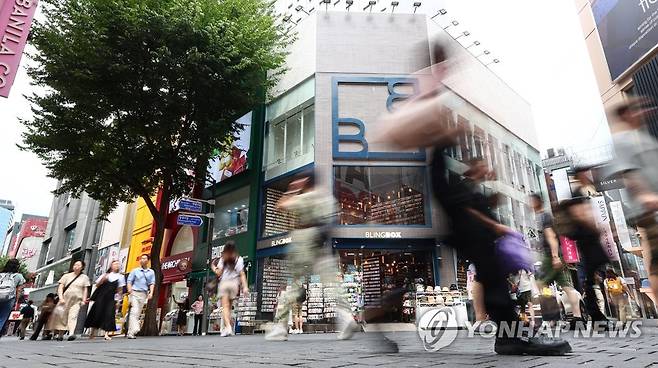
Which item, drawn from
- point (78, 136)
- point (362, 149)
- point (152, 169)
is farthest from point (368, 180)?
point (78, 136)

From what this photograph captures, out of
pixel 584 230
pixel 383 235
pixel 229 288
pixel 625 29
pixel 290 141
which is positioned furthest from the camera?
pixel 290 141

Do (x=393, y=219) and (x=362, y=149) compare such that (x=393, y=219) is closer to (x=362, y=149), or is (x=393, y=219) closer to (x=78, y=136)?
(x=362, y=149)

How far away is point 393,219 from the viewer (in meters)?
16.2

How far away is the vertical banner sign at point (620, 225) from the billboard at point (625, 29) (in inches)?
294

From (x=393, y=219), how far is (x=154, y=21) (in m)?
11.7

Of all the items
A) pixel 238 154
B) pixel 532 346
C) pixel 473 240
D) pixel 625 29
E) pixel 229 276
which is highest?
pixel 625 29

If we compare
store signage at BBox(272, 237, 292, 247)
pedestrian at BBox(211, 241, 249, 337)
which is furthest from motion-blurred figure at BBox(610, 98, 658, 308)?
store signage at BBox(272, 237, 292, 247)

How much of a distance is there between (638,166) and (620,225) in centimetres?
2000

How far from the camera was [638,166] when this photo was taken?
2.83m

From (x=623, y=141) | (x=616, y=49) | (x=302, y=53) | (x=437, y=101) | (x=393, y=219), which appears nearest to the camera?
(x=437, y=101)

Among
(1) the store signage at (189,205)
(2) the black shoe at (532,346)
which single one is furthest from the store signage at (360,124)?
(2) the black shoe at (532,346)

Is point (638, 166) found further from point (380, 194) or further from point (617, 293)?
point (380, 194)

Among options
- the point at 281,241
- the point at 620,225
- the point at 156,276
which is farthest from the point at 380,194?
the point at 620,225

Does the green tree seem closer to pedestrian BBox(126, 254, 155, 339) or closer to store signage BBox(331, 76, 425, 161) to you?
pedestrian BBox(126, 254, 155, 339)
